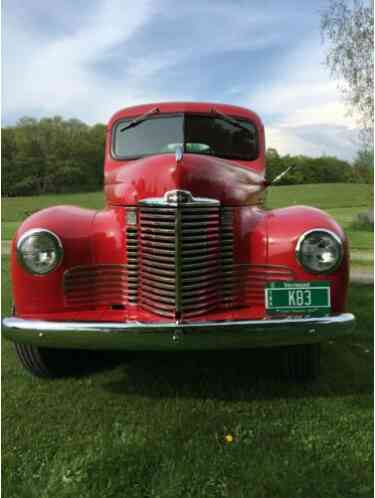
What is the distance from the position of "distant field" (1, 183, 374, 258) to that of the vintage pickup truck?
5.91m

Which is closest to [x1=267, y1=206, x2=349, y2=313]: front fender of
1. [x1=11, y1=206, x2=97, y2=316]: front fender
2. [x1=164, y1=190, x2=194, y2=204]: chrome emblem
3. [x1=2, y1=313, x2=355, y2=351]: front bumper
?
[x1=2, y1=313, x2=355, y2=351]: front bumper

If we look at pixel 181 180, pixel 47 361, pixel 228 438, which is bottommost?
pixel 228 438

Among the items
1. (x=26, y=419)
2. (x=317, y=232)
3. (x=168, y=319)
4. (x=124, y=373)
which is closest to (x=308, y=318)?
(x=317, y=232)

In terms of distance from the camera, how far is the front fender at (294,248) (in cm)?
285

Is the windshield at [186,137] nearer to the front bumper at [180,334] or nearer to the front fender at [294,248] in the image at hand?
the front fender at [294,248]

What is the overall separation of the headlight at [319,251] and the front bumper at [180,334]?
324 mm

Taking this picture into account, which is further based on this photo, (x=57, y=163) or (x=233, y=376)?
(x=57, y=163)

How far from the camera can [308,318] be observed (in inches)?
105

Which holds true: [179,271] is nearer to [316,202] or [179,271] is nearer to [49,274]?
[49,274]

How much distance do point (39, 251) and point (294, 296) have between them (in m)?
1.51

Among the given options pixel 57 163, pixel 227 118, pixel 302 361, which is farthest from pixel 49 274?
pixel 57 163

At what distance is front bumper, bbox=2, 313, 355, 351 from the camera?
2.57m

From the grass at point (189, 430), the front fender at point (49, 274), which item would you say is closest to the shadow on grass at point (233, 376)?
the grass at point (189, 430)

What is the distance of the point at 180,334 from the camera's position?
8.43ft
